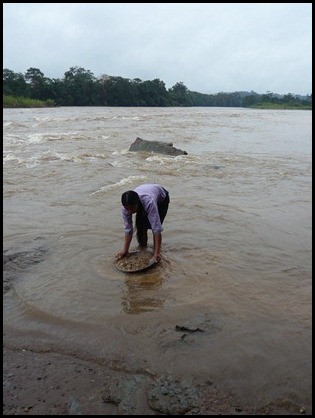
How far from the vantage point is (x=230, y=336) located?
3.24 m

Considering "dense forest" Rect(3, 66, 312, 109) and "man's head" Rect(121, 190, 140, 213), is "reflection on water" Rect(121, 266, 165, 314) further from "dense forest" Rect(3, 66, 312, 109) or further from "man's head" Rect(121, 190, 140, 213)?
"dense forest" Rect(3, 66, 312, 109)

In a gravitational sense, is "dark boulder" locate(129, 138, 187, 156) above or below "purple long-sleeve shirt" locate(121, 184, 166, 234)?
above

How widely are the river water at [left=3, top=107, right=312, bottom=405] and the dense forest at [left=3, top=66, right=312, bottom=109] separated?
45.0m

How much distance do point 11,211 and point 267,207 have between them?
4786mm

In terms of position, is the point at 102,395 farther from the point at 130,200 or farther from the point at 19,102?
the point at 19,102

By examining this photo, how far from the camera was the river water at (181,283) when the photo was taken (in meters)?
2.97

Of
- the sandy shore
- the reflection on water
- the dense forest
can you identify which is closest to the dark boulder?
the reflection on water

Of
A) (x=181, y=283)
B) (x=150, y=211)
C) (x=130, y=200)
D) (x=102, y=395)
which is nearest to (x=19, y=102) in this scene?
(x=150, y=211)

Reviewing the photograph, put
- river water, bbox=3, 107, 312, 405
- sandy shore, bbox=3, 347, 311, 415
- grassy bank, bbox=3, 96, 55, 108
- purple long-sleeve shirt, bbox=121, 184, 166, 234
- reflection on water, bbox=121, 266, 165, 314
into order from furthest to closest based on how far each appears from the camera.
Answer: grassy bank, bbox=3, 96, 55, 108
purple long-sleeve shirt, bbox=121, 184, 166, 234
reflection on water, bbox=121, 266, 165, 314
river water, bbox=3, 107, 312, 405
sandy shore, bbox=3, 347, 311, 415

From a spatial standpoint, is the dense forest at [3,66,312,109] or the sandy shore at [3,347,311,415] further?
the dense forest at [3,66,312,109]

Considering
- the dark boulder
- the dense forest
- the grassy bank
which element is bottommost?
the dark boulder

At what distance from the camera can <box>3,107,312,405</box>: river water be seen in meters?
2.97

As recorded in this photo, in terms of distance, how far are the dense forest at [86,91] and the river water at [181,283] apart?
4503cm

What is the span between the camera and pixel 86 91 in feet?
225
